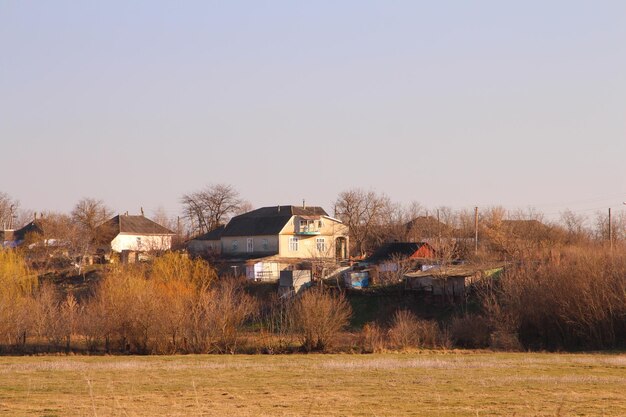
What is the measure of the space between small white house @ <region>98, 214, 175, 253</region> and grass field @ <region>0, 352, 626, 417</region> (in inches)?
2159

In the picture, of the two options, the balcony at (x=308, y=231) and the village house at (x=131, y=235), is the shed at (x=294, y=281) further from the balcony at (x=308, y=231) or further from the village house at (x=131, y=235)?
the village house at (x=131, y=235)

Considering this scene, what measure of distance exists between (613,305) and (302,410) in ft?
109

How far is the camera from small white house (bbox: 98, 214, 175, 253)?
99688 millimetres

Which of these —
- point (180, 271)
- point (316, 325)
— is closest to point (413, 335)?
point (316, 325)

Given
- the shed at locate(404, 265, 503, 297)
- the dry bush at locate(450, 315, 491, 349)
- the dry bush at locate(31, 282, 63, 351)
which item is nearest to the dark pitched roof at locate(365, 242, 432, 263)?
the shed at locate(404, 265, 503, 297)

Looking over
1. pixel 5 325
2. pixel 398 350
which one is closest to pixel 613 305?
pixel 398 350

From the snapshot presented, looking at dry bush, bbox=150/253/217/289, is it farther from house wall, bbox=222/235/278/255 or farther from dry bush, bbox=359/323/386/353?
house wall, bbox=222/235/278/255

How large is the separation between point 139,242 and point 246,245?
63.0ft

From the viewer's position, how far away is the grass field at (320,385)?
23.9 meters

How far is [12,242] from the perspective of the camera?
105062 mm

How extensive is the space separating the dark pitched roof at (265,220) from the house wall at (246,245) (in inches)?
17.1

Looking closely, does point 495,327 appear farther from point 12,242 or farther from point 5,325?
point 12,242

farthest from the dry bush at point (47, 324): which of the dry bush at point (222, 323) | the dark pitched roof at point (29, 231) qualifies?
the dark pitched roof at point (29, 231)

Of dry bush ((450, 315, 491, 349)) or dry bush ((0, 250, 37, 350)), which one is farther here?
dry bush ((0, 250, 37, 350))
